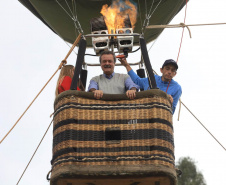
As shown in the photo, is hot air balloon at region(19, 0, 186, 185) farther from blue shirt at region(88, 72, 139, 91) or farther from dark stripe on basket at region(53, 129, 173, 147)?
blue shirt at region(88, 72, 139, 91)

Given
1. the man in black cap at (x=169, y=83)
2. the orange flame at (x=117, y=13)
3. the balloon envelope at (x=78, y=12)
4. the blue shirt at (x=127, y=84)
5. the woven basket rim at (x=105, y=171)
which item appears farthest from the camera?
the balloon envelope at (x=78, y=12)

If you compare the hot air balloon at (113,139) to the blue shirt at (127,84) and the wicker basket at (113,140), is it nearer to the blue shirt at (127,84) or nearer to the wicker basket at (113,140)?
the wicker basket at (113,140)

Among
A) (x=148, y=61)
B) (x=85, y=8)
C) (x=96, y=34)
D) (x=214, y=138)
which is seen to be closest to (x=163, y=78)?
(x=148, y=61)

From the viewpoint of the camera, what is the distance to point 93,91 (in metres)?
Answer: 5.18

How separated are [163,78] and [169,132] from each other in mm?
668

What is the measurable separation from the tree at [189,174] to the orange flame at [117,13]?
11.2 m

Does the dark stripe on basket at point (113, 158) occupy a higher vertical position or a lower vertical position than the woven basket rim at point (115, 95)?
lower

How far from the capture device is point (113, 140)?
5.00 meters

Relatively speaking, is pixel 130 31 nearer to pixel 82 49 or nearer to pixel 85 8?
pixel 82 49

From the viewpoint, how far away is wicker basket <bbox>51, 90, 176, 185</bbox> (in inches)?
192

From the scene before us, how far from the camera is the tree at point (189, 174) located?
18.0 metres

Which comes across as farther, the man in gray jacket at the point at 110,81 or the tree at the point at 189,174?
the tree at the point at 189,174

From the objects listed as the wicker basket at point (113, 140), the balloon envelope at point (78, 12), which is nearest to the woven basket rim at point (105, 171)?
the wicker basket at point (113, 140)

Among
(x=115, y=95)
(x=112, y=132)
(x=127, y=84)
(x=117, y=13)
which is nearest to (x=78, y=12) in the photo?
(x=117, y=13)
